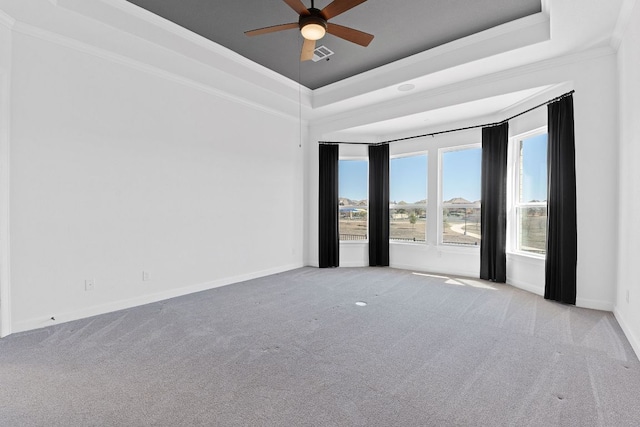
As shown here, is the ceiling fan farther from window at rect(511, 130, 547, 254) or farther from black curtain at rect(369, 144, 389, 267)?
black curtain at rect(369, 144, 389, 267)

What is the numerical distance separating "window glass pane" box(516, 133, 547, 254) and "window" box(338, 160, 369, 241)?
2.72 m

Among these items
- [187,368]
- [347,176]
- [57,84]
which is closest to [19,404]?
[187,368]

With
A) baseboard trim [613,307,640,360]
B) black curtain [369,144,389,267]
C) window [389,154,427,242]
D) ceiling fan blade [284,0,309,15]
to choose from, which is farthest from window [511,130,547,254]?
ceiling fan blade [284,0,309,15]

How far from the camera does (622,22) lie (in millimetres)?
2975

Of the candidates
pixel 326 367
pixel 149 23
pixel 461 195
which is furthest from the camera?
pixel 461 195

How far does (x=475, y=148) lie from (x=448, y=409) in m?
4.63

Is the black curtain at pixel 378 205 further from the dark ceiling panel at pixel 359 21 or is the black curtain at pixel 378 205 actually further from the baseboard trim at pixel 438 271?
the dark ceiling panel at pixel 359 21

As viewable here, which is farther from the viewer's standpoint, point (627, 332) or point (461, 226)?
point (461, 226)

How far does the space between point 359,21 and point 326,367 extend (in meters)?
3.54

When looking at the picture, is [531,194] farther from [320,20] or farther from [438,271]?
[320,20]

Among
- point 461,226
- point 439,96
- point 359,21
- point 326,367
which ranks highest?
point 359,21

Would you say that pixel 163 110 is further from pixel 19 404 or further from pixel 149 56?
pixel 19 404

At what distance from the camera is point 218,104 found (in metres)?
4.71

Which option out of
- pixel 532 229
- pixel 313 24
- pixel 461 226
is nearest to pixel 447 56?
pixel 313 24
